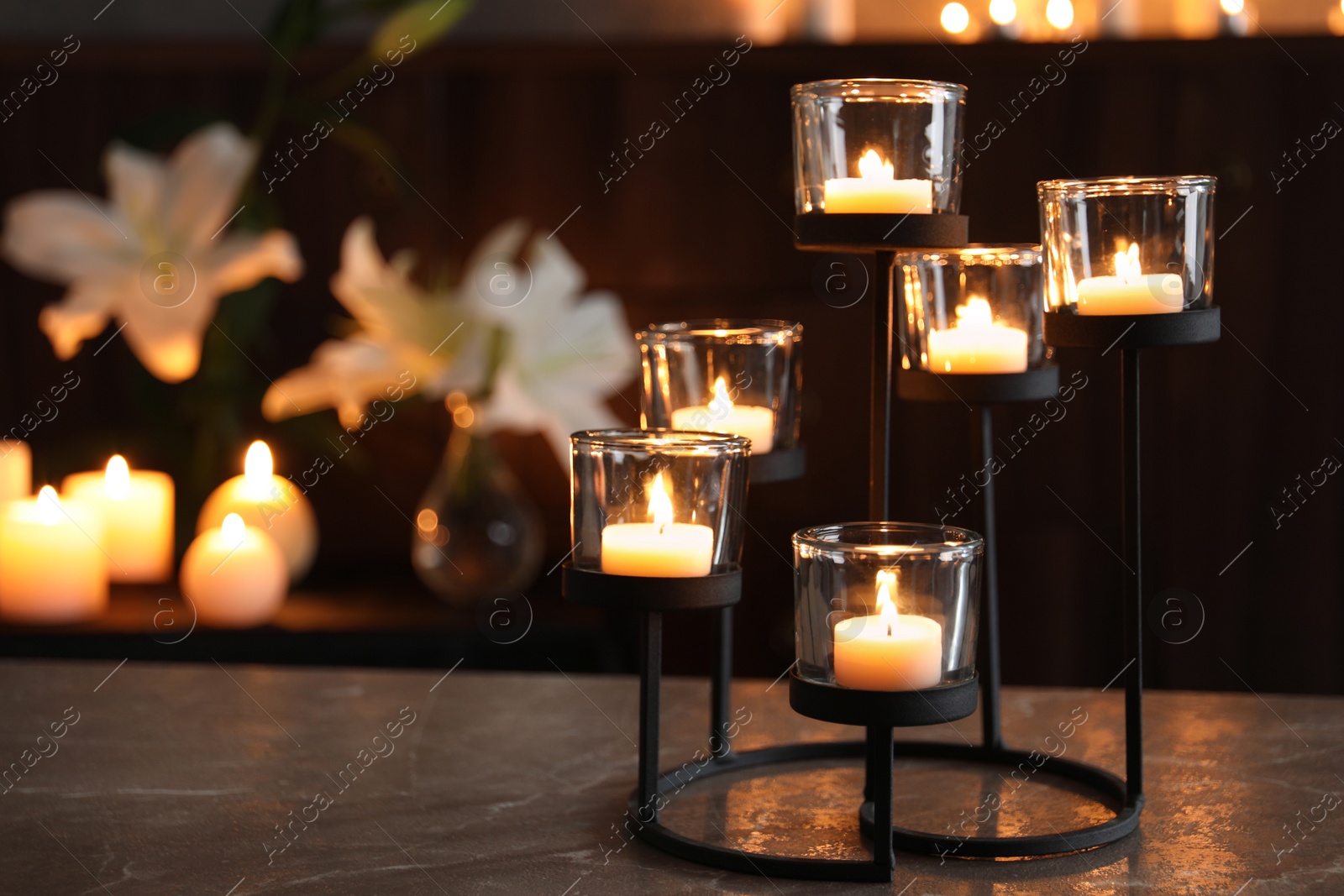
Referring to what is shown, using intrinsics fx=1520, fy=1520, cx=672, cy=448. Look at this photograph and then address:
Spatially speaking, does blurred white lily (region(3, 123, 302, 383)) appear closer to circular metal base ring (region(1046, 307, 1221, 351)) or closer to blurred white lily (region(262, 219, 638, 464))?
blurred white lily (region(262, 219, 638, 464))

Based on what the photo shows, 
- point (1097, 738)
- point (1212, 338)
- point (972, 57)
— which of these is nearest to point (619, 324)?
point (972, 57)

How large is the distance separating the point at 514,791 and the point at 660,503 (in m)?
0.26

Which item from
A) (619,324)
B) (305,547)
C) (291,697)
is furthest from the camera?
(305,547)

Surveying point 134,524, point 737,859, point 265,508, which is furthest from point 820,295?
point 737,859

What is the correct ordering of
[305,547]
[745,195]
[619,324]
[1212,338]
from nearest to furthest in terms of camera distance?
[1212,338], [619,324], [305,547], [745,195]

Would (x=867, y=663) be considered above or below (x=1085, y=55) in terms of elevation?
below

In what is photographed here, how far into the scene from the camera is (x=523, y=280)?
1839 mm

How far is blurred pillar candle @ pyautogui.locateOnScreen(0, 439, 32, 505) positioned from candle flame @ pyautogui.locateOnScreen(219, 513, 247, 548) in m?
0.22

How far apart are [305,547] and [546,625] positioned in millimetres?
325

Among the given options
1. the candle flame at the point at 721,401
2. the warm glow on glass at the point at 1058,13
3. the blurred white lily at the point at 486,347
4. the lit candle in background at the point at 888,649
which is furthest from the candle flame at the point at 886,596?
the warm glow on glass at the point at 1058,13

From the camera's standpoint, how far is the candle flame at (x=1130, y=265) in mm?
850

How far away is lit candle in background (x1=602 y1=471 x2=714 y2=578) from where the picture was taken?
2.68ft

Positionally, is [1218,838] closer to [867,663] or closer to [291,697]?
[867,663]

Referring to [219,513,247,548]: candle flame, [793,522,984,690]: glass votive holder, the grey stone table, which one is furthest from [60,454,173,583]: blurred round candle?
[793,522,984,690]: glass votive holder
